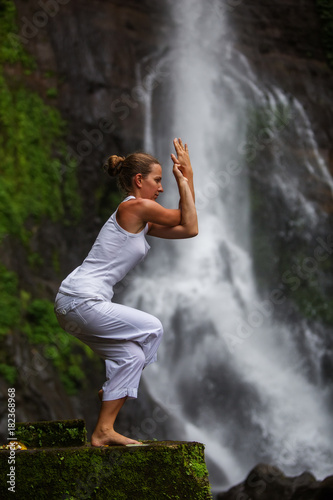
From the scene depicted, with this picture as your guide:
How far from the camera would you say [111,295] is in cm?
Answer: 339

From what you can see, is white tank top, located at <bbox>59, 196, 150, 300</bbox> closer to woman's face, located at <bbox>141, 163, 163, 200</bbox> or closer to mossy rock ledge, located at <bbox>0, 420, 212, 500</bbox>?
woman's face, located at <bbox>141, 163, 163, 200</bbox>

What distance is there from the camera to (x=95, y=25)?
49.5 ft

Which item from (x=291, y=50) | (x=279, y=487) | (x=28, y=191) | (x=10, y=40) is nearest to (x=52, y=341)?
(x=28, y=191)

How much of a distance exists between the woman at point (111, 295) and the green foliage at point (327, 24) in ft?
54.0

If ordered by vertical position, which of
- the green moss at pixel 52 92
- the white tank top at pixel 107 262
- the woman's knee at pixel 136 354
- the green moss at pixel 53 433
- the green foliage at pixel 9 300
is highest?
the green moss at pixel 52 92

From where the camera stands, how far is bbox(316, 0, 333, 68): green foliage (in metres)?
18.6

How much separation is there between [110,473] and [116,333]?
2.21 feet

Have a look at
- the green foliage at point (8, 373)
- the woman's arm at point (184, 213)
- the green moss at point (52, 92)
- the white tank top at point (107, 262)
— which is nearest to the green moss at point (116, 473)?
the white tank top at point (107, 262)

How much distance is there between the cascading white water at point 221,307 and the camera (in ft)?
40.9

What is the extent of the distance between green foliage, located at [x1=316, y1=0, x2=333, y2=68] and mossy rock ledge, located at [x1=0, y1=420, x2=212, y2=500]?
17365mm

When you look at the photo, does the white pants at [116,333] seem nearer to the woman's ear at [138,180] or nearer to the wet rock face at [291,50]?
the woman's ear at [138,180]

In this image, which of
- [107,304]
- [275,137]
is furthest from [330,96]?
[107,304]

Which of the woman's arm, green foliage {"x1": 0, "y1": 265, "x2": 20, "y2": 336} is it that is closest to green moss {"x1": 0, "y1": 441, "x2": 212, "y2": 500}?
the woman's arm

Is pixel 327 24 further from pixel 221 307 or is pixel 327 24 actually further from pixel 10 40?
pixel 10 40
